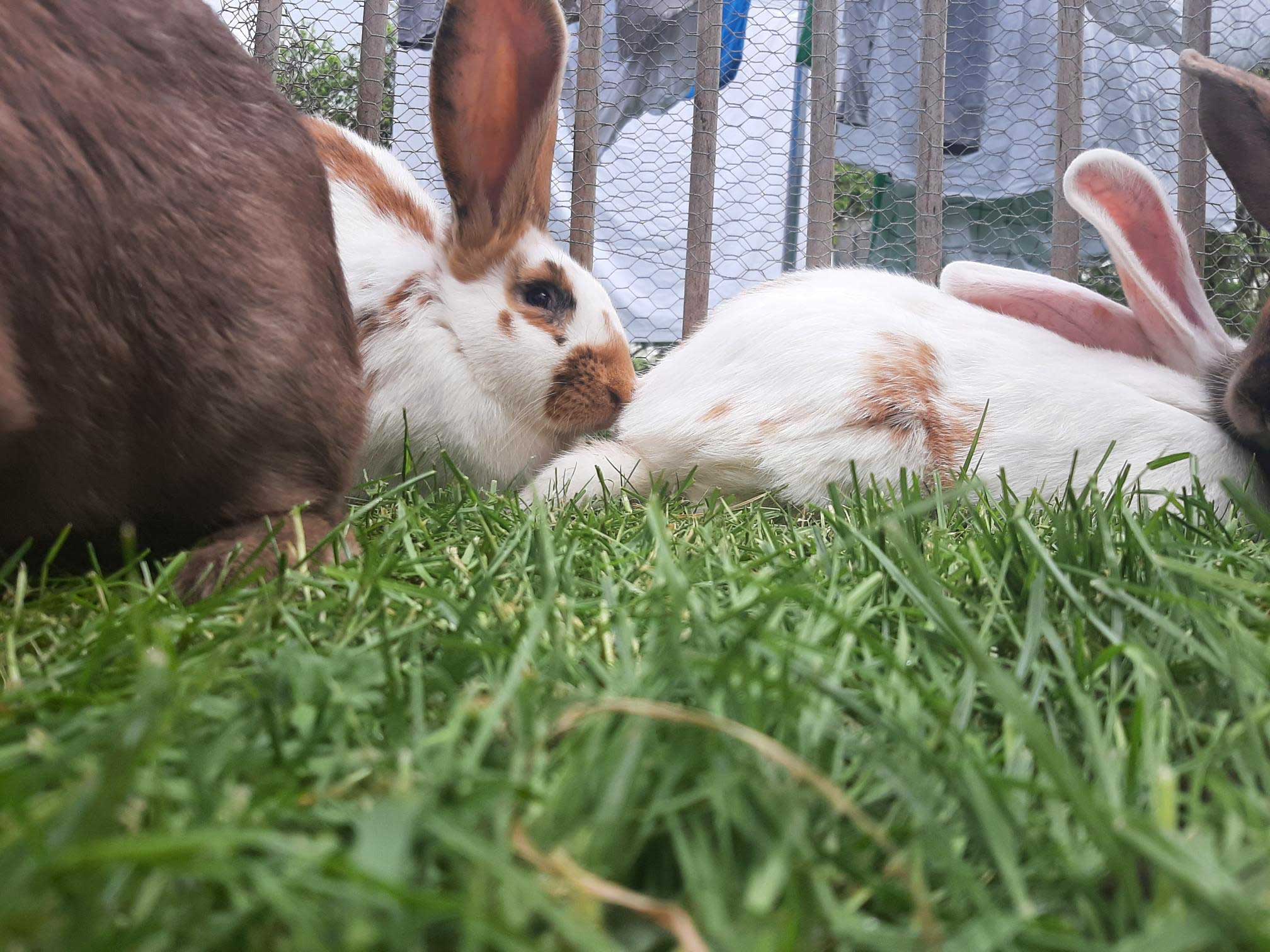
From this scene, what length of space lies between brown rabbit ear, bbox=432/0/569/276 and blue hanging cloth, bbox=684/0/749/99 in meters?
2.21

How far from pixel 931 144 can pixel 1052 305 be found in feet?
5.87

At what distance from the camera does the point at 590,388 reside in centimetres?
166

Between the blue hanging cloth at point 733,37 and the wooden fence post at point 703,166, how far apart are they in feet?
1.19

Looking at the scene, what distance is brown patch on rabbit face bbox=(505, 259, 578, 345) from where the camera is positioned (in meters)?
1.62

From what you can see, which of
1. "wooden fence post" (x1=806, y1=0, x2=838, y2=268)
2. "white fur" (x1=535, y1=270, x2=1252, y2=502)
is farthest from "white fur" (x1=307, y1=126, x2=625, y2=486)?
"wooden fence post" (x1=806, y1=0, x2=838, y2=268)

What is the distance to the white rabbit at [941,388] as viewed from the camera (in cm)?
149

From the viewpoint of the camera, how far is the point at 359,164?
1.72 m

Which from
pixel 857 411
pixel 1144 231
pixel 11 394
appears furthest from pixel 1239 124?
pixel 11 394

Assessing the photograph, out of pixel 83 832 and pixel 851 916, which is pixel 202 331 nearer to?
pixel 83 832

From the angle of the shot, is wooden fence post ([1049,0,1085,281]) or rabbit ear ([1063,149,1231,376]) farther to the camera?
wooden fence post ([1049,0,1085,281])

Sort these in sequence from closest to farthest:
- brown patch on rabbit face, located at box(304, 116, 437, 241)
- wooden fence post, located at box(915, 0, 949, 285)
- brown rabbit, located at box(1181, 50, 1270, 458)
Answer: brown rabbit, located at box(1181, 50, 1270, 458) → brown patch on rabbit face, located at box(304, 116, 437, 241) → wooden fence post, located at box(915, 0, 949, 285)

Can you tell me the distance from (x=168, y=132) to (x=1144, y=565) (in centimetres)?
95

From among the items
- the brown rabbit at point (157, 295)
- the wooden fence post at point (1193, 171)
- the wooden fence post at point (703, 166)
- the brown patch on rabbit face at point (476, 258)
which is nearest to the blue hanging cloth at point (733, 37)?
the wooden fence post at point (703, 166)

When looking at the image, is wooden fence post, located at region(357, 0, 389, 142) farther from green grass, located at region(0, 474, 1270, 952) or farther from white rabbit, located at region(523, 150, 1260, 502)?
green grass, located at region(0, 474, 1270, 952)
